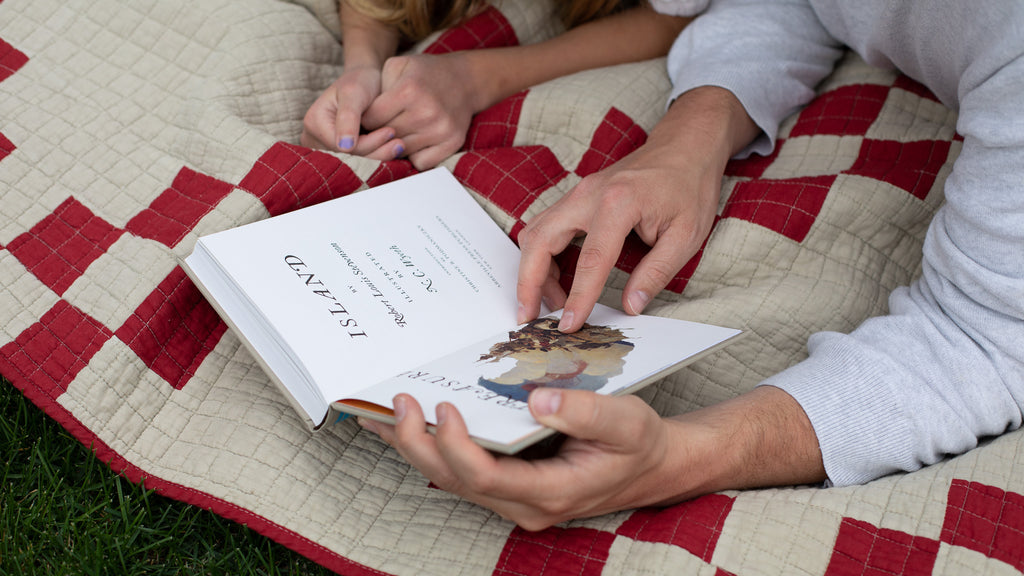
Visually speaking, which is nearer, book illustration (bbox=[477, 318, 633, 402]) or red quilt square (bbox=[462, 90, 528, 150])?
book illustration (bbox=[477, 318, 633, 402])

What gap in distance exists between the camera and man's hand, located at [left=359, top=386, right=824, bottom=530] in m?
0.57

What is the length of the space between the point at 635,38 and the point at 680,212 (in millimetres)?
484

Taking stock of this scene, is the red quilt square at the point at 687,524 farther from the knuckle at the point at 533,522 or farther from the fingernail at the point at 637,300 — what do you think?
the fingernail at the point at 637,300

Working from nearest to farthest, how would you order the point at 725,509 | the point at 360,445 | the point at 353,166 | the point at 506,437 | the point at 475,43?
the point at 506,437
the point at 725,509
the point at 360,445
the point at 353,166
the point at 475,43

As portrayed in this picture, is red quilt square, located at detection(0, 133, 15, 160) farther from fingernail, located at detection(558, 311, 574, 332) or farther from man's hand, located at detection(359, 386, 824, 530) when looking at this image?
fingernail, located at detection(558, 311, 574, 332)

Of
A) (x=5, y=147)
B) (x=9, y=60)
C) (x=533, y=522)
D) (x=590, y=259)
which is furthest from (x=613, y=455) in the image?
(x=9, y=60)

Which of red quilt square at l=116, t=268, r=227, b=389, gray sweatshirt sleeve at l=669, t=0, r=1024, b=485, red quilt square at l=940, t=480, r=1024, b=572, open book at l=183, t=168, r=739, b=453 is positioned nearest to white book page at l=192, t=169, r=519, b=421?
open book at l=183, t=168, r=739, b=453

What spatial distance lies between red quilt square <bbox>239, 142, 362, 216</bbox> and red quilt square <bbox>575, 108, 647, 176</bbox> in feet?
1.01

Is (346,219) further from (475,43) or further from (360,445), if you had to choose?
(475,43)

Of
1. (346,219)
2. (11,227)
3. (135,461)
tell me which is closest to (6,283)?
(11,227)

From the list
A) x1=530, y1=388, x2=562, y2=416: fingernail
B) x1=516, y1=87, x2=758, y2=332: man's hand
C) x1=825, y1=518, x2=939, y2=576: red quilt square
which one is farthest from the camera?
x1=516, y1=87, x2=758, y2=332: man's hand

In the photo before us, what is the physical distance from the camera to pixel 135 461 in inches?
30.0

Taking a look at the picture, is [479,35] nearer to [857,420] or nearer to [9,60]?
[9,60]

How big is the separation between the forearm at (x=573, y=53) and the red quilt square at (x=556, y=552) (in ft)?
2.08
